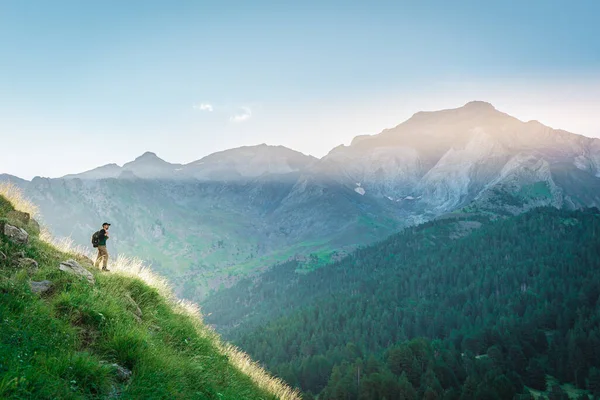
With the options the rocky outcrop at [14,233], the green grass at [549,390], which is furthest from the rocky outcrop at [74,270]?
the green grass at [549,390]

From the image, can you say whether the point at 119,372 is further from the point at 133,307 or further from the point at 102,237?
the point at 102,237

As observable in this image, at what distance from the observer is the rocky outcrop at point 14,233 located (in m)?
13.7

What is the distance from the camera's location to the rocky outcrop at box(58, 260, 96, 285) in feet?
44.4

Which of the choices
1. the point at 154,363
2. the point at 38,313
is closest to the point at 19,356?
the point at 38,313

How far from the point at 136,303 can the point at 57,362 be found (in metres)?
5.94

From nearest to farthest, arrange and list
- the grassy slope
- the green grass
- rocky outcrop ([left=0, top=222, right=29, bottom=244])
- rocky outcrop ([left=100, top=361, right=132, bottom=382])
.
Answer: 1. the grassy slope
2. rocky outcrop ([left=100, top=361, right=132, bottom=382])
3. rocky outcrop ([left=0, top=222, right=29, bottom=244])
4. the green grass

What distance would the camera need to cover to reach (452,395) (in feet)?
376

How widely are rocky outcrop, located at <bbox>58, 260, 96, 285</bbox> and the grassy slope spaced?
30 centimetres

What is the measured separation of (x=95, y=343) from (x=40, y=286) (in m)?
2.73

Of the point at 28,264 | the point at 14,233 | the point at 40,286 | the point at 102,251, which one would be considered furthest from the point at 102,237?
the point at 40,286

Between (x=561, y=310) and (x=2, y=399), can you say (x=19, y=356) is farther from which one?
(x=561, y=310)

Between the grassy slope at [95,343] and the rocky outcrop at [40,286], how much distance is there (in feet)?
0.58

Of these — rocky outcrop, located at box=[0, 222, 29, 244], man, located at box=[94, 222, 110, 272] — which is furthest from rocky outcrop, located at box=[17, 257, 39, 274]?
man, located at box=[94, 222, 110, 272]

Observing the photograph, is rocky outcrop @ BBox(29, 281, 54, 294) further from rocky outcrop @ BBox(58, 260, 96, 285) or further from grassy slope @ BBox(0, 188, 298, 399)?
rocky outcrop @ BBox(58, 260, 96, 285)
